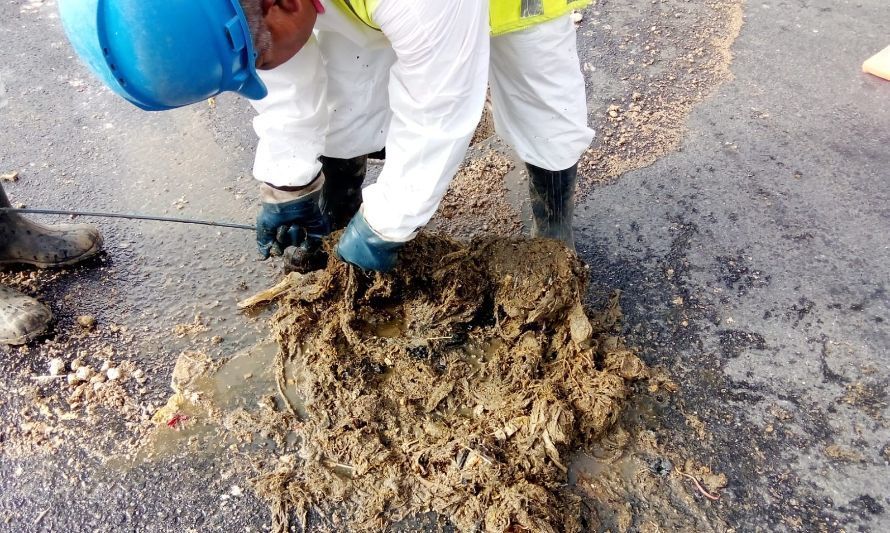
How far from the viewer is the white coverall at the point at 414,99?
1708mm

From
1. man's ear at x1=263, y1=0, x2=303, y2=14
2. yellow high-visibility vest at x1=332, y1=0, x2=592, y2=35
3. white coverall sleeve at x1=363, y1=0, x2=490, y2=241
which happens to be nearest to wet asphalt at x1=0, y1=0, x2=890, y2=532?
white coverall sleeve at x1=363, y1=0, x2=490, y2=241

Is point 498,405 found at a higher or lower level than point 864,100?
higher

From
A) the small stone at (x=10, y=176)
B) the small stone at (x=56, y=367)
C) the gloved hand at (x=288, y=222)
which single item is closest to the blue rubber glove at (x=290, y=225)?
the gloved hand at (x=288, y=222)

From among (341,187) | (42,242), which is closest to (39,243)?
(42,242)

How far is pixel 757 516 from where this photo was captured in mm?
1906

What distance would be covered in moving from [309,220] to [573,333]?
1077mm

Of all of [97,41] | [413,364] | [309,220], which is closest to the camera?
[97,41]

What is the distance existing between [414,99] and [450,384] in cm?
97

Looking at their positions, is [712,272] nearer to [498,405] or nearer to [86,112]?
[498,405]

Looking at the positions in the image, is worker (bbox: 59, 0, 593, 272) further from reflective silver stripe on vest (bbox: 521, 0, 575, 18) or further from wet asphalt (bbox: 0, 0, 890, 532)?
wet asphalt (bbox: 0, 0, 890, 532)

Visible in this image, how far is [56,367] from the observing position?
2326 millimetres

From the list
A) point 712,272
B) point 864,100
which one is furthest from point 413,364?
point 864,100

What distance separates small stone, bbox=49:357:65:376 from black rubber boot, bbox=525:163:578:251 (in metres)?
1.88

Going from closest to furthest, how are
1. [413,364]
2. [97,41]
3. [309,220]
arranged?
[97,41]
[413,364]
[309,220]
